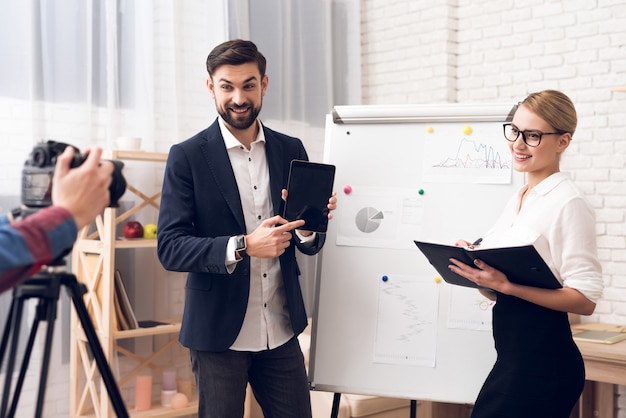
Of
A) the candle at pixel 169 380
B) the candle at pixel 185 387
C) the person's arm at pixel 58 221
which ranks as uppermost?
the person's arm at pixel 58 221

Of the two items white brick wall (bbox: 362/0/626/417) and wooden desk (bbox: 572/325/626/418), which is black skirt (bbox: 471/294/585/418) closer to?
wooden desk (bbox: 572/325/626/418)

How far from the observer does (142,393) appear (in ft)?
10.2

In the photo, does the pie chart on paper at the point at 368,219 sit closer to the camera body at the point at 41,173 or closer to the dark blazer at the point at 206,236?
the dark blazer at the point at 206,236

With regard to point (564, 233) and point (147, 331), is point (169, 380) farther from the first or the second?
point (564, 233)

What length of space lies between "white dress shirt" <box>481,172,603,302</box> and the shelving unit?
164 centimetres

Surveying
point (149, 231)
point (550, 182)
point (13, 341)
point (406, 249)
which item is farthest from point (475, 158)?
point (13, 341)

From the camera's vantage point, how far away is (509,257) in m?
1.87

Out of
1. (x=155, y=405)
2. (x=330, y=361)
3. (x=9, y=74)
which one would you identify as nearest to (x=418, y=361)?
(x=330, y=361)

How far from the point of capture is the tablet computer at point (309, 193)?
215 cm

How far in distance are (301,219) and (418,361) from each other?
671mm

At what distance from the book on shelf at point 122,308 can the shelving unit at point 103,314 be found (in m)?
0.03

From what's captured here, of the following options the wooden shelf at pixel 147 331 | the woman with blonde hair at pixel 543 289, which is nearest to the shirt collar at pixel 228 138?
the woman with blonde hair at pixel 543 289

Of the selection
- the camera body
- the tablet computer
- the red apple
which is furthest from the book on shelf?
the camera body

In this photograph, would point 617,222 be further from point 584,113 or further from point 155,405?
point 155,405
